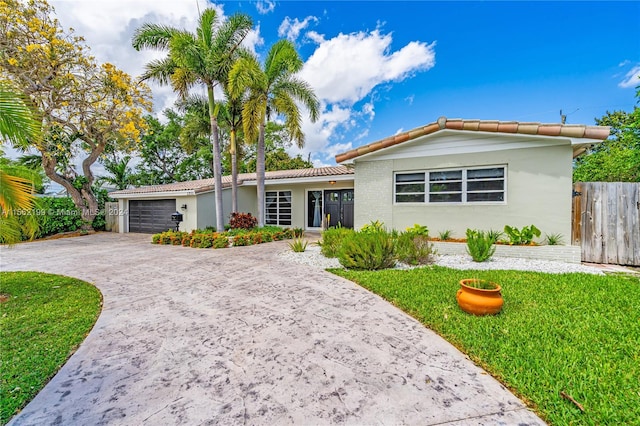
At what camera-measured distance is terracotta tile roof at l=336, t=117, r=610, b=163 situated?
6883 mm

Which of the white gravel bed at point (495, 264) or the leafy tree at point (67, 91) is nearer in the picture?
the white gravel bed at point (495, 264)

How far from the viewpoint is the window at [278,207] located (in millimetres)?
16234

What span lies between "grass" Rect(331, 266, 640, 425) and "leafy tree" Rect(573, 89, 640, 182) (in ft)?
29.1

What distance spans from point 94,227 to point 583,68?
26456mm

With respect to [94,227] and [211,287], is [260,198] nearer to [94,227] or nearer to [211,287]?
[211,287]

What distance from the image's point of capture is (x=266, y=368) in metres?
2.72

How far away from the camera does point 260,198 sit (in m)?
13.2

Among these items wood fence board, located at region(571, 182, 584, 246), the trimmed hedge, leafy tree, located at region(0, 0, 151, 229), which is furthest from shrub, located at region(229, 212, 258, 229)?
wood fence board, located at region(571, 182, 584, 246)

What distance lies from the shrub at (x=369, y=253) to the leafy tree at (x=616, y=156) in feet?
35.1

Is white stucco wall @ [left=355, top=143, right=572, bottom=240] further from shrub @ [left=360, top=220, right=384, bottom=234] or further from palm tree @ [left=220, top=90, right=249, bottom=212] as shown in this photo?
palm tree @ [left=220, top=90, right=249, bottom=212]

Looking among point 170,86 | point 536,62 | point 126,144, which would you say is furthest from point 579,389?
point 126,144

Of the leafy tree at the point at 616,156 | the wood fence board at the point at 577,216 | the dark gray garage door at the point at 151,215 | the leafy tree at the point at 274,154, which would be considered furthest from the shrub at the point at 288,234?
the leafy tree at the point at 274,154

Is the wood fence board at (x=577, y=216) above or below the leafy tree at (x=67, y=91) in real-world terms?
below

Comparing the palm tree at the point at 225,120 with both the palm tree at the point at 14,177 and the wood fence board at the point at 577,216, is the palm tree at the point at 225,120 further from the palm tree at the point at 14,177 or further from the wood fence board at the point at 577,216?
the wood fence board at the point at 577,216
